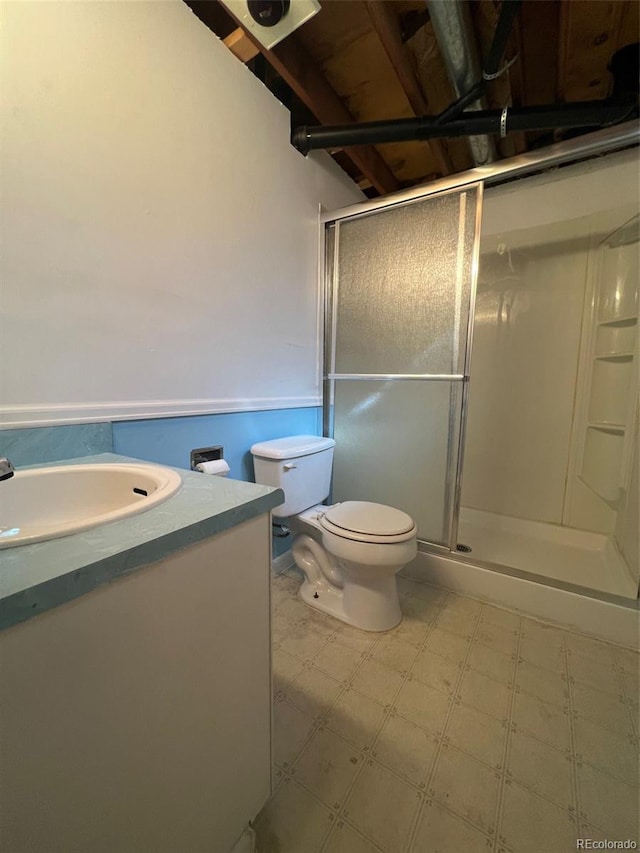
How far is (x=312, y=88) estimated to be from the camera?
1426 millimetres

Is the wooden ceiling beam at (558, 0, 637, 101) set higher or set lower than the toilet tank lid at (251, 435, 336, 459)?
higher

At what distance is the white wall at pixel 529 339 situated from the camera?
1.85 metres

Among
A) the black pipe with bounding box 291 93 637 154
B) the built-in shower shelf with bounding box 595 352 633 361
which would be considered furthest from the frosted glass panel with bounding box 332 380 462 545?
the black pipe with bounding box 291 93 637 154

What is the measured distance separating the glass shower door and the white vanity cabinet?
49.3 inches

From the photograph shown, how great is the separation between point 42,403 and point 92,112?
82cm

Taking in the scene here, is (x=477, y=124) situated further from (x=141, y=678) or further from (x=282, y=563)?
(x=282, y=563)

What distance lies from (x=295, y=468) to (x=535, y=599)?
1188mm

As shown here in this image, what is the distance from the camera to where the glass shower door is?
5.14ft

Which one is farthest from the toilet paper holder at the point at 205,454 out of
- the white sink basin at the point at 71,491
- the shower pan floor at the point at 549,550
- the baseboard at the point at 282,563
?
the shower pan floor at the point at 549,550

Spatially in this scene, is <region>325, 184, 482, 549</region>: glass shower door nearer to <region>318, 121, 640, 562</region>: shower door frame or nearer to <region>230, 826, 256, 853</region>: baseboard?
<region>318, 121, 640, 562</region>: shower door frame

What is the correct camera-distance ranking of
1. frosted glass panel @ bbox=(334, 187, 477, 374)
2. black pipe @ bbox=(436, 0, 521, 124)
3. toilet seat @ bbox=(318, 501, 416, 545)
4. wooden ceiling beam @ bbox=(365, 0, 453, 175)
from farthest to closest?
frosted glass panel @ bbox=(334, 187, 477, 374)
toilet seat @ bbox=(318, 501, 416, 545)
wooden ceiling beam @ bbox=(365, 0, 453, 175)
black pipe @ bbox=(436, 0, 521, 124)

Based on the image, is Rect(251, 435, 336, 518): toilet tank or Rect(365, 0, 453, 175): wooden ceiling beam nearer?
Rect(365, 0, 453, 175): wooden ceiling beam

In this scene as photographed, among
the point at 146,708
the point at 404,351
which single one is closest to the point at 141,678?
the point at 146,708

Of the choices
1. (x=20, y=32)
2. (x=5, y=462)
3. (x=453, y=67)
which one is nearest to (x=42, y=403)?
(x=5, y=462)
